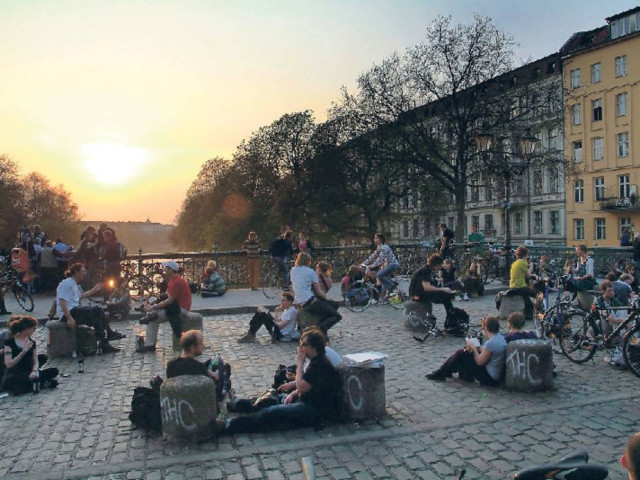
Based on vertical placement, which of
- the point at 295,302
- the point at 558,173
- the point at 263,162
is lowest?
the point at 295,302

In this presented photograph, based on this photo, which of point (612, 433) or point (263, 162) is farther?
point (263, 162)

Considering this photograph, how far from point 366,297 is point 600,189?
50166 millimetres

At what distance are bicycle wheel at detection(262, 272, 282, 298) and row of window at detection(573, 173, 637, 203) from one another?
4213 centimetres

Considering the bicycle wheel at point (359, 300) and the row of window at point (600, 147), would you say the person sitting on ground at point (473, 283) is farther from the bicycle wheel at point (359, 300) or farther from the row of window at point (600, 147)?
the row of window at point (600, 147)

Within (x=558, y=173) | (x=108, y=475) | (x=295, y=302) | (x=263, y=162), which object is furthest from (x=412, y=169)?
(x=108, y=475)

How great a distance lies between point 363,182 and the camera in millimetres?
48688

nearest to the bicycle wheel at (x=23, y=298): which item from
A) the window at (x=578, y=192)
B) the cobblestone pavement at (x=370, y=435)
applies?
the cobblestone pavement at (x=370, y=435)

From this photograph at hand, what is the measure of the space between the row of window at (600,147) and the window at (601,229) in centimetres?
601

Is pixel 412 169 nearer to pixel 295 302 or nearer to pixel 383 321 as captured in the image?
pixel 383 321

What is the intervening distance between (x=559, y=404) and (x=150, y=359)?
6.74 meters

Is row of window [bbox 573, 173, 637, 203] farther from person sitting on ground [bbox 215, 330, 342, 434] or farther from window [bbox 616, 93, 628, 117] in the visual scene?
person sitting on ground [bbox 215, 330, 342, 434]

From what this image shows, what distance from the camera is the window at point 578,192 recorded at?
2383 inches

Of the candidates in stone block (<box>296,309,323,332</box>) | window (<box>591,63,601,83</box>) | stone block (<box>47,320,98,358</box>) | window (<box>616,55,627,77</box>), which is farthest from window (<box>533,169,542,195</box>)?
stone block (<box>47,320,98,358</box>)

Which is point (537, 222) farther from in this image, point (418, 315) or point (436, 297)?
point (436, 297)
